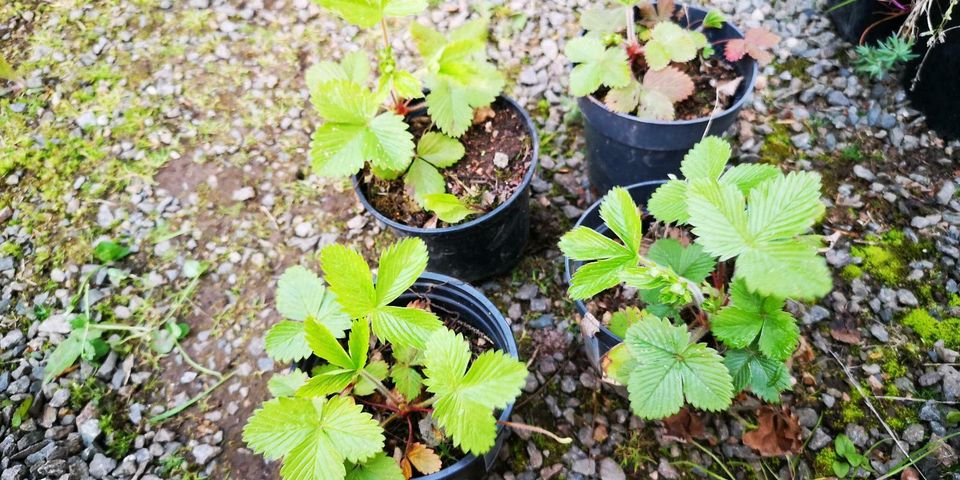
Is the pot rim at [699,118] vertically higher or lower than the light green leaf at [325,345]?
higher

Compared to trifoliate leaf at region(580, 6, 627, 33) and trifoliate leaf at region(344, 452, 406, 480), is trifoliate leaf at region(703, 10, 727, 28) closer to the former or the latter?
trifoliate leaf at region(580, 6, 627, 33)

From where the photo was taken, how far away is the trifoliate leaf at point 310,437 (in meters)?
0.98

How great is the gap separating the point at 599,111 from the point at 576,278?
751mm

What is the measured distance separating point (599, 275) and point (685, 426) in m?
0.68

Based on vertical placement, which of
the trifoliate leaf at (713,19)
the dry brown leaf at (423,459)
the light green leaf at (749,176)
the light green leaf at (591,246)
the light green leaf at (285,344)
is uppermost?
the trifoliate leaf at (713,19)

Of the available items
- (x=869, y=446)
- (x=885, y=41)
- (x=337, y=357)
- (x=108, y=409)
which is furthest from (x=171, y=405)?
(x=885, y=41)

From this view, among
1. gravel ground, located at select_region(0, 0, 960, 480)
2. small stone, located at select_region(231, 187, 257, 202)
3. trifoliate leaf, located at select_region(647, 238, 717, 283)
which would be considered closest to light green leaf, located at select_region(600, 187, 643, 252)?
Result: trifoliate leaf, located at select_region(647, 238, 717, 283)

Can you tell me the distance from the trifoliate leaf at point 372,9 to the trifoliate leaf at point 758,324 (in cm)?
89

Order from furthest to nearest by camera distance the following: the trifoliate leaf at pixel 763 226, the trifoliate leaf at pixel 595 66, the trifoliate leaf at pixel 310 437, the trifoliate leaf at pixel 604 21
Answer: the trifoliate leaf at pixel 604 21
the trifoliate leaf at pixel 595 66
the trifoliate leaf at pixel 310 437
the trifoliate leaf at pixel 763 226

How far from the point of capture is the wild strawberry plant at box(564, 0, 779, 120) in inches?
61.1

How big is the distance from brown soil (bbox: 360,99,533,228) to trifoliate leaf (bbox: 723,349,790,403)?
0.68 meters

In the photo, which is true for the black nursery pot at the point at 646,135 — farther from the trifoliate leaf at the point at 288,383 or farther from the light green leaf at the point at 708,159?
the trifoliate leaf at the point at 288,383

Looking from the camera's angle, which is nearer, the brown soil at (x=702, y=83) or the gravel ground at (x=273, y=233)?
the gravel ground at (x=273, y=233)

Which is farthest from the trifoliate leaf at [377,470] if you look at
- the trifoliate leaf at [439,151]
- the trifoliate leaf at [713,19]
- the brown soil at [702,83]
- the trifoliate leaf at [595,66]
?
the trifoliate leaf at [713,19]
